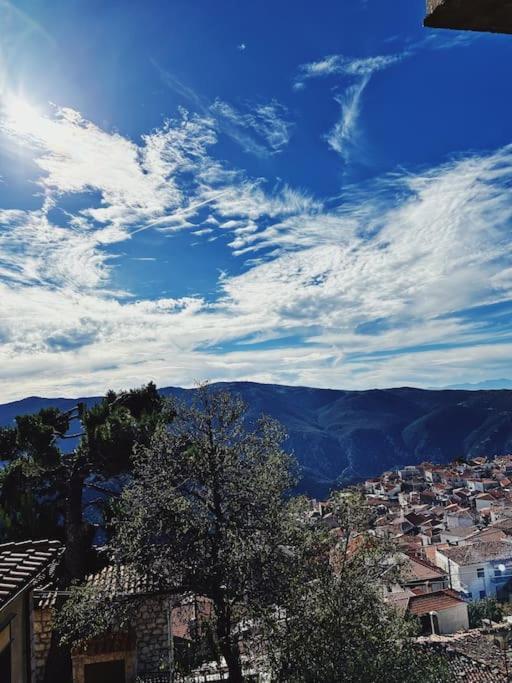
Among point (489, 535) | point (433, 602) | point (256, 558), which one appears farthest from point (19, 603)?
point (489, 535)

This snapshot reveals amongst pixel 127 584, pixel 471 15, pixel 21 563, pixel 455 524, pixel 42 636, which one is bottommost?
pixel 455 524

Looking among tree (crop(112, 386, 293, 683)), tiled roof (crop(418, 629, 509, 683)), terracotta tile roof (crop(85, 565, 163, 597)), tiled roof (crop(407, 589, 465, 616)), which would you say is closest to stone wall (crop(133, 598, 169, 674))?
terracotta tile roof (crop(85, 565, 163, 597))

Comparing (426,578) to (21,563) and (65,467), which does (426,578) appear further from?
(21,563)

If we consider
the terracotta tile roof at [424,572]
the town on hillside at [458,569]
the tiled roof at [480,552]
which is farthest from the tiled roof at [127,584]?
the tiled roof at [480,552]

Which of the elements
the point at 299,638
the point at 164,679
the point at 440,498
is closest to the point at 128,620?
the point at 164,679

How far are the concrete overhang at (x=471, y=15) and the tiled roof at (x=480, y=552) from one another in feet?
149

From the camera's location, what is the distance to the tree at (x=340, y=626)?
29.9 ft

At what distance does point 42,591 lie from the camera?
13336 millimetres

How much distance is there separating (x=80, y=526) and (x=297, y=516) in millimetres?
8154

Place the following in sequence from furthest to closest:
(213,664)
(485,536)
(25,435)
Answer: (485,536), (25,435), (213,664)

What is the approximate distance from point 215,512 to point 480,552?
3802cm

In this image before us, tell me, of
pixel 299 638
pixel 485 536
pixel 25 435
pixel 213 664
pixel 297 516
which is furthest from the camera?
pixel 485 536

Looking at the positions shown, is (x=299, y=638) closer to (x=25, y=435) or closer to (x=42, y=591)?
(x=42, y=591)

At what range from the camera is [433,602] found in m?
29.9
